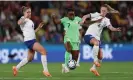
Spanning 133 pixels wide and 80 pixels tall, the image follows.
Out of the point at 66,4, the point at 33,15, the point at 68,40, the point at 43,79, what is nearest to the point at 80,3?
the point at 66,4

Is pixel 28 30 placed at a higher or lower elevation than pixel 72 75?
higher

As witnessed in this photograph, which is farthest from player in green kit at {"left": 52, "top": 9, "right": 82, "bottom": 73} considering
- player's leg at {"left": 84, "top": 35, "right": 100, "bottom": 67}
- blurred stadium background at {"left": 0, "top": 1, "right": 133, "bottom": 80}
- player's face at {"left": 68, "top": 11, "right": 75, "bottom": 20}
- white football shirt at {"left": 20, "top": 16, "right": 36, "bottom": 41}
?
blurred stadium background at {"left": 0, "top": 1, "right": 133, "bottom": 80}

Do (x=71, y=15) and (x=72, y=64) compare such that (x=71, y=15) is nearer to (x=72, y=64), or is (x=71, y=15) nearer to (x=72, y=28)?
(x=72, y=28)

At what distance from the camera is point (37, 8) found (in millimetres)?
32469

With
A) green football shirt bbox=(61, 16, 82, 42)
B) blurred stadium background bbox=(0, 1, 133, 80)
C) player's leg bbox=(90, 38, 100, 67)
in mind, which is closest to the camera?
player's leg bbox=(90, 38, 100, 67)

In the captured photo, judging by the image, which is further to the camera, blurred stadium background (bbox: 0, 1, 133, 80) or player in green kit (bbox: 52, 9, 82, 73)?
blurred stadium background (bbox: 0, 1, 133, 80)

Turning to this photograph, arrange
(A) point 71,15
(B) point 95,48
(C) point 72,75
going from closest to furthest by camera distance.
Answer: (C) point 72,75 → (B) point 95,48 → (A) point 71,15

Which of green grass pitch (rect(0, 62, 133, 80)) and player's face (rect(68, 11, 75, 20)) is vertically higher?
player's face (rect(68, 11, 75, 20))

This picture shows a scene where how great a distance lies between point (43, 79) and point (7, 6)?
1551 cm

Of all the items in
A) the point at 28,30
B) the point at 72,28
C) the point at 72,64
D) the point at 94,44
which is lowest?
the point at 72,64

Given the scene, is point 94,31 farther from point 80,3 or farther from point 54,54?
point 80,3

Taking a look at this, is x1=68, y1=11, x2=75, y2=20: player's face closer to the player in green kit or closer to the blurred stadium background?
the player in green kit

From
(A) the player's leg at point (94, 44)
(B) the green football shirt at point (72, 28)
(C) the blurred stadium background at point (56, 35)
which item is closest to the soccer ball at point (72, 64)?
(A) the player's leg at point (94, 44)

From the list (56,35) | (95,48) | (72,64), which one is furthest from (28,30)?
(56,35)
